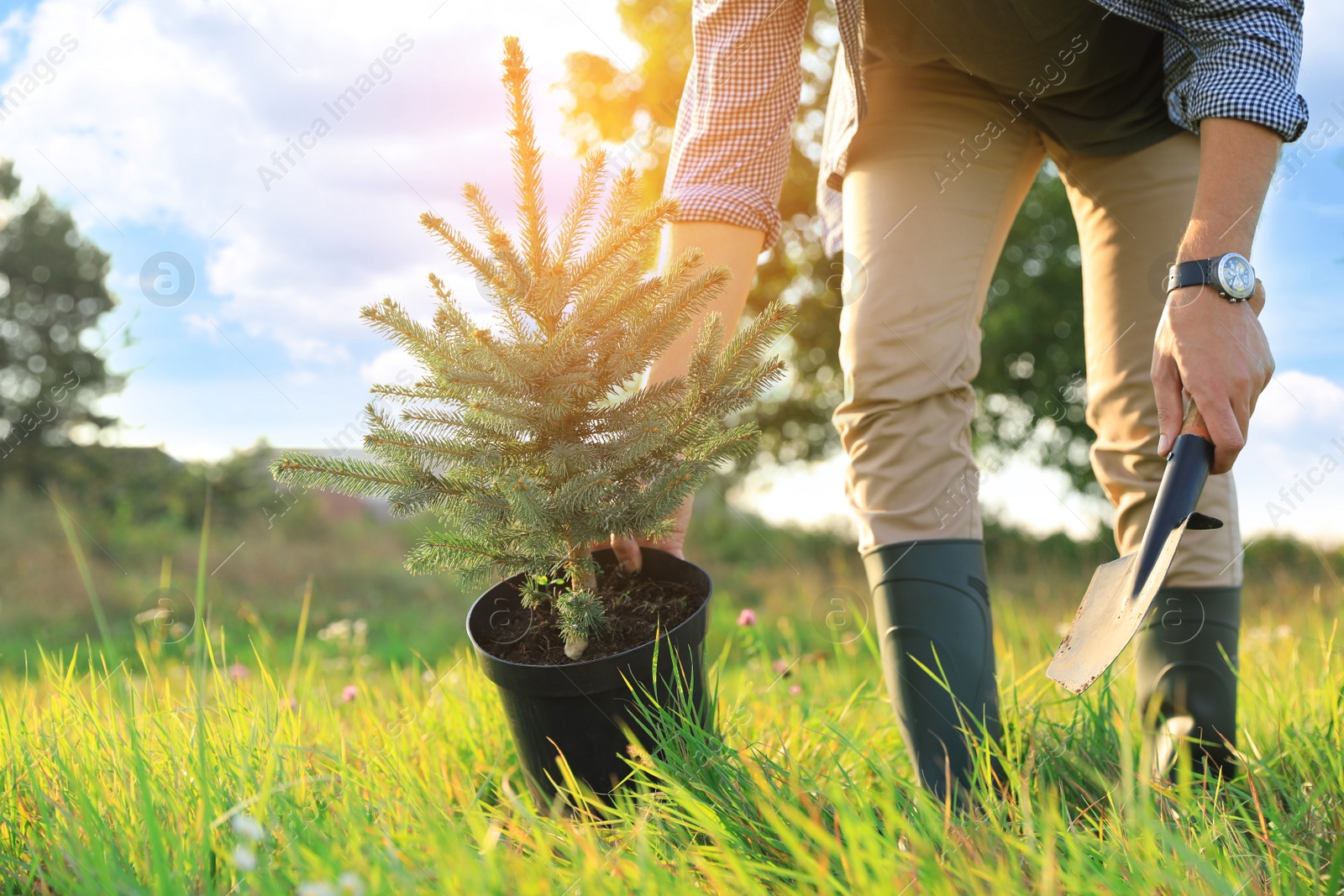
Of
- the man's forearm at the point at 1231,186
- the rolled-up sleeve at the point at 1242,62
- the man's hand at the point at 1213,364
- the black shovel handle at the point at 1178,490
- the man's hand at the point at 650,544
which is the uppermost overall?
the rolled-up sleeve at the point at 1242,62

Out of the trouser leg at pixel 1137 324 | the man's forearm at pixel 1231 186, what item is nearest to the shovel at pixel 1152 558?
the man's forearm at pixel 1231 186

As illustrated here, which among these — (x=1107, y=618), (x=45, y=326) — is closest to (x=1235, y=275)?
(x=1107, y=618)

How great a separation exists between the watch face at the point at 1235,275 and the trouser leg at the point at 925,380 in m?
0.47

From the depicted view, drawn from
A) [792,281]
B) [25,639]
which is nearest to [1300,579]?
[792,281]

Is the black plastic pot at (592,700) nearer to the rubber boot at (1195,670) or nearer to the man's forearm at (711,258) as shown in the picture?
the man's forearm at (711,258)

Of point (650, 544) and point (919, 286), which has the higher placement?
point (919, 286)

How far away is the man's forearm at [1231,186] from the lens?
1.46 meters

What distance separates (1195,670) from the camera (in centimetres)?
184

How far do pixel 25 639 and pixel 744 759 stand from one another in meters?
7.62

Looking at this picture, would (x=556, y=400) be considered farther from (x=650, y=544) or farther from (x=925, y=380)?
(x=925, y=380)

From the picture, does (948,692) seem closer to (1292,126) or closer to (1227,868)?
(1227,868)

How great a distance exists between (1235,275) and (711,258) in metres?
0.95

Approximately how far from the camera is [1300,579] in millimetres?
9680

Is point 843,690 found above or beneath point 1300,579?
above
